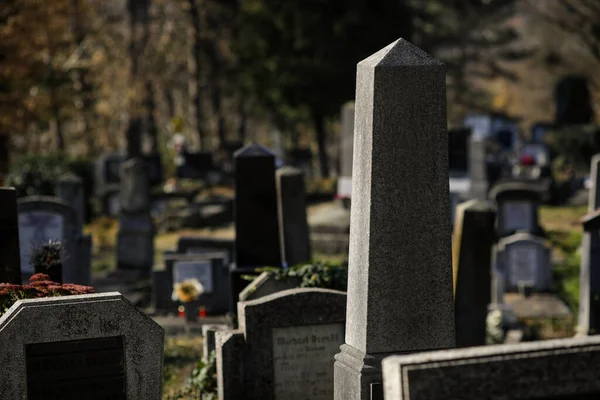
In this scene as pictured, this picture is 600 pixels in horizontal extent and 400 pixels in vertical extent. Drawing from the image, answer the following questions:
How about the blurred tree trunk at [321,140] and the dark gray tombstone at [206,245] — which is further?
the blurred tree trunk at [321,140]

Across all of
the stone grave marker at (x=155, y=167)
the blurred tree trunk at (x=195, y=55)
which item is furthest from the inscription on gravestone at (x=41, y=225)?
the blurred tree trunk at (x=195, y=55)

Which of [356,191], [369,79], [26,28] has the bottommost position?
[356,191]

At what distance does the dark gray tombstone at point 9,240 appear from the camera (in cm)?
1083

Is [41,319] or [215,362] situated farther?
[215,362]

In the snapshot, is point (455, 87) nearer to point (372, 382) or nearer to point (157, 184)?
point (157, 184)

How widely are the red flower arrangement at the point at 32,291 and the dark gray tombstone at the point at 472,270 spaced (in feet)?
17.8

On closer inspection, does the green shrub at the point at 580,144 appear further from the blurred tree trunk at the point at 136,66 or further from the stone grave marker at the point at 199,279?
the stone grave marker at the point at 199,279

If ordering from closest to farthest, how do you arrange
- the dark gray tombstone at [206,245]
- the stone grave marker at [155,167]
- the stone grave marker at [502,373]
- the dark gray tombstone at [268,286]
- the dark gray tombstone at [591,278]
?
the stone grave marker at [502,373] → the dark gray tombstone at [268,286] → the dark gray tombstone at [591,278] → the dark gray tombstone at [206,245] → the stone grave marker at [155,167]

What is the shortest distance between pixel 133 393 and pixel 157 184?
27.7 metres

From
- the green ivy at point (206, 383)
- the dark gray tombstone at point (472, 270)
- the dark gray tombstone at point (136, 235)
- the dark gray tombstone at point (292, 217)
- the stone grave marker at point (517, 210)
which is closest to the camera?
the green ivy at point (206, 383)

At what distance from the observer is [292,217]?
1600 cm

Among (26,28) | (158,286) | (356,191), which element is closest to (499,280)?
(158,286)

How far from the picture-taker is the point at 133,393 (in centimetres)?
809

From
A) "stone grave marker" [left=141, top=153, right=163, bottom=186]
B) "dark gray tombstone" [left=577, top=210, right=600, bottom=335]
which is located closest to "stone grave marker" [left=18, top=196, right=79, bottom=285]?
"dark gray tombstone" [left=577, top=210, right=600, bottom=335]
